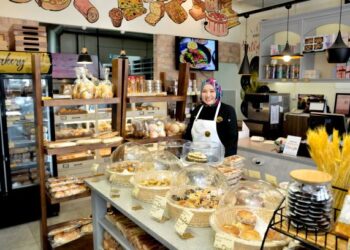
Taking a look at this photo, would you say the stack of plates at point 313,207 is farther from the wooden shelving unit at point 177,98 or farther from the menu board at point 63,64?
the menu board at point 63,64

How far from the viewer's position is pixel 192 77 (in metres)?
6.68

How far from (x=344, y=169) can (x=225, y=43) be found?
656cm

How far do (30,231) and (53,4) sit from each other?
3486 millimetres

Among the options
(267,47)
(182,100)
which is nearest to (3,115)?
(182,100)

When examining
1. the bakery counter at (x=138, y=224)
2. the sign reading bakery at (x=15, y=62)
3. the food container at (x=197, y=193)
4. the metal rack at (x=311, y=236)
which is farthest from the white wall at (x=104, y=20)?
the metal rack at (x=311, y=236)

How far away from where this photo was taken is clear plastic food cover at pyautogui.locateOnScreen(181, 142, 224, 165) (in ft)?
7.40

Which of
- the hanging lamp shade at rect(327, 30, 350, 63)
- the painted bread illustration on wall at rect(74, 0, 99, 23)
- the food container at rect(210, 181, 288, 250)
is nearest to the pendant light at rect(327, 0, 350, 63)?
the hanging lamp shade at rect(327, 30, 350, 63)

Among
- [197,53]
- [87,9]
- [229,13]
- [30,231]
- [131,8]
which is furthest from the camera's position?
[229,13]

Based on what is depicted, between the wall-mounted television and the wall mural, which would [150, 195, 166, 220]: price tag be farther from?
the wall-mounted television

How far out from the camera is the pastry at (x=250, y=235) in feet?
3.85

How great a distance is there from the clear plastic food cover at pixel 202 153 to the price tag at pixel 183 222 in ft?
2.77

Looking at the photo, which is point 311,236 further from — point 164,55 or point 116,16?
point 164,55

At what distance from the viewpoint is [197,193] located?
1629mm

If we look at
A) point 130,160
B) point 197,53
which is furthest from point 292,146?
point 197,53
